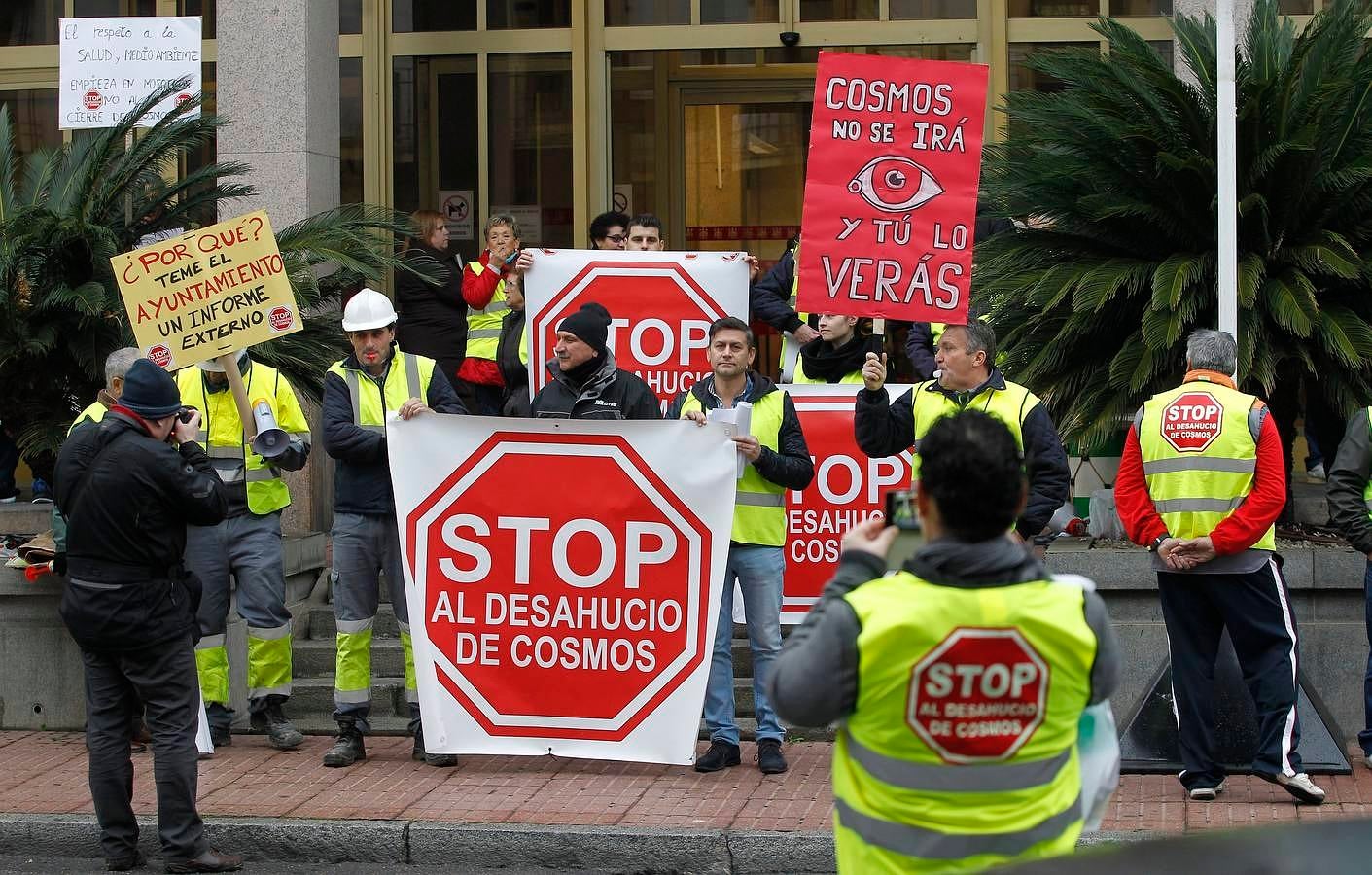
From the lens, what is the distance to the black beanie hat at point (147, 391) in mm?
6969

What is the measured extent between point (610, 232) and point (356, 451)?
2851 mm

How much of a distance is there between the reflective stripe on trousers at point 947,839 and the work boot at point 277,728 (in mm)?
5729

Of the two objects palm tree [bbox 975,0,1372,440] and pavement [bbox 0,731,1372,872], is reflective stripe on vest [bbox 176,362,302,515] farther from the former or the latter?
palm tree [bbox 975,0,1372,440]

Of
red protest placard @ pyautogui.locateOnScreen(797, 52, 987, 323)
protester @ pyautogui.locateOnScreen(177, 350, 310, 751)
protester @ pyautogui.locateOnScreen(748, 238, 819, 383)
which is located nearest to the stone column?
protester @ pyautogui.locateOnScreen(177, 350, 310, 751)

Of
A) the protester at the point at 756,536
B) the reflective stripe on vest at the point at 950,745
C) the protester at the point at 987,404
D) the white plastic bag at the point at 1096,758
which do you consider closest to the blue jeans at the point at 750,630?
the protester at the point at 756,536

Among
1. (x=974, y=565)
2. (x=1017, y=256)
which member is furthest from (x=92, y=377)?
(x=974, y=565)

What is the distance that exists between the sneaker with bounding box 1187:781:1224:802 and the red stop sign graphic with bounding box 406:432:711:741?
7.26ft

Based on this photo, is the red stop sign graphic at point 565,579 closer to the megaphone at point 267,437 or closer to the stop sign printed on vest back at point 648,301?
the megaphone at point 267,437

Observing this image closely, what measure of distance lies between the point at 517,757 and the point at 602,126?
6.76m

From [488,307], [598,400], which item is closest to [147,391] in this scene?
[598,400]

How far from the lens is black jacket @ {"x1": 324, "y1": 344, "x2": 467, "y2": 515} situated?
8422 millimetres

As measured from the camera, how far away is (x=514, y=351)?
9.96m

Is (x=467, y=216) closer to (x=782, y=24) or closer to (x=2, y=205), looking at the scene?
(x=782, y=24)

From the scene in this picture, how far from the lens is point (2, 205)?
9.98 metres
